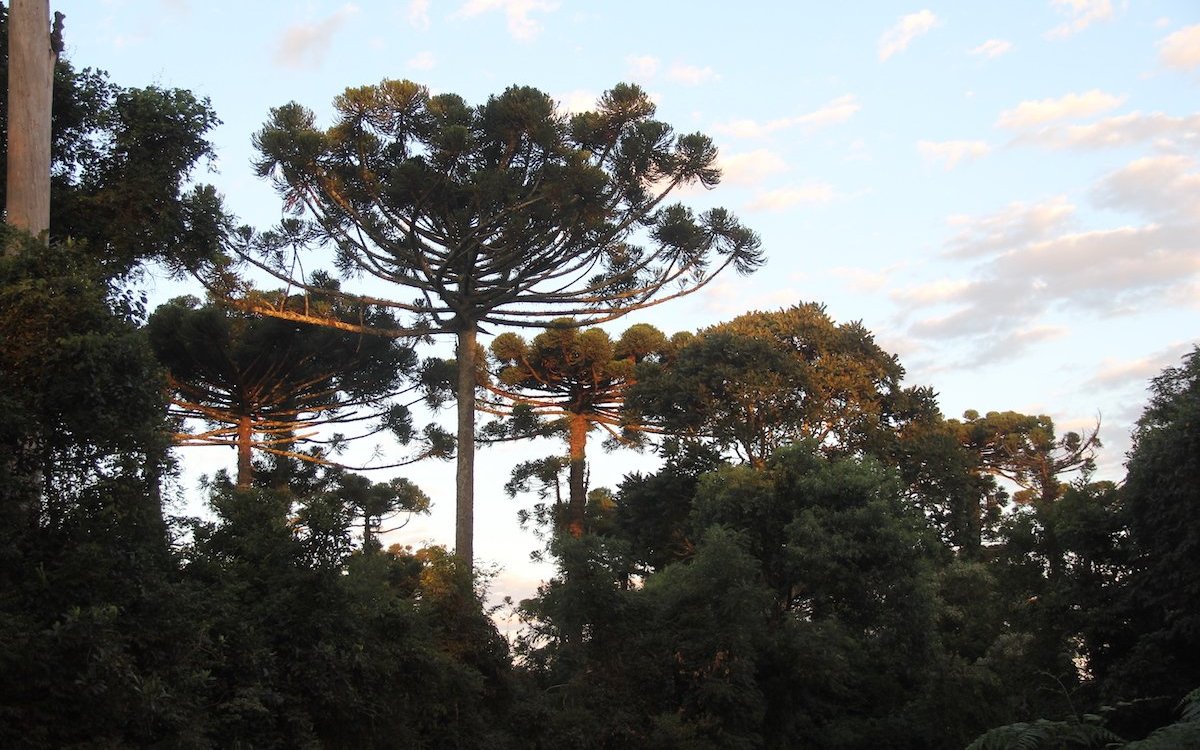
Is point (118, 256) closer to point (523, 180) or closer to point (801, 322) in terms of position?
point (523, 180)

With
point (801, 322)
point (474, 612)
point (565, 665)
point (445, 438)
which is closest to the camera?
A: point (474, 612)

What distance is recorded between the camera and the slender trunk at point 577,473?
1256 inches

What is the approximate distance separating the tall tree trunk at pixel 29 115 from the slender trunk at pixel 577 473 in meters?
20.7

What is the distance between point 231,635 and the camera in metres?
12.7

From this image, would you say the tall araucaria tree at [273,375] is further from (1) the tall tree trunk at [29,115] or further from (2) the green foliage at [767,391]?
(1) the tall tree trunk at [29,115]

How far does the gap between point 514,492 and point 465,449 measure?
9679 mm

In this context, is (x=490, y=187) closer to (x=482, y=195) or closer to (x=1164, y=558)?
(x=482, y=195)

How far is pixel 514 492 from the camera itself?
33.3 m

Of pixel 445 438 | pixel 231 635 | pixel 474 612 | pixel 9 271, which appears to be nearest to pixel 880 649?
pixel 474 612

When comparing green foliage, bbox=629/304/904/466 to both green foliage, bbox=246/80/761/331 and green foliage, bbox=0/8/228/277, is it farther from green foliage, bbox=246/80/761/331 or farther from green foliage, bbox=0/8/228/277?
green foliage, bbox=0/8/228/277

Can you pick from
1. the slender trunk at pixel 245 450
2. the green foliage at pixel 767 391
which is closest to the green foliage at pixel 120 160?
the slender trunk at pixel 245 450

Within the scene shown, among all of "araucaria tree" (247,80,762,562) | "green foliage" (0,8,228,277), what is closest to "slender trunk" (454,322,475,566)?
"araucaria tree" (247,80,762,562)

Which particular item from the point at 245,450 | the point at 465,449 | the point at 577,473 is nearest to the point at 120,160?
the point at 465,449

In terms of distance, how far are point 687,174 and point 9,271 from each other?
15856 mm
